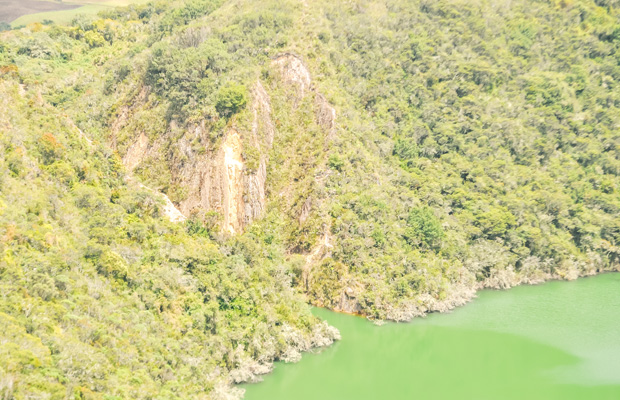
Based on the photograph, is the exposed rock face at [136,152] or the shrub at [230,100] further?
the exposed rock face at [136,152]

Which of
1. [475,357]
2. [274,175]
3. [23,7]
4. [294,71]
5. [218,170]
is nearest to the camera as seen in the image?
[475,357]

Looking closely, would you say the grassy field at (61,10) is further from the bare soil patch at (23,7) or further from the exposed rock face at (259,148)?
the exposed rock face at (259,148)

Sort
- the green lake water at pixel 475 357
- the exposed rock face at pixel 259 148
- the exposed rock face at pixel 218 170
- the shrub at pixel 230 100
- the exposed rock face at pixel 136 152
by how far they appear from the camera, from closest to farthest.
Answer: the green lake water at pixel 475 357
the exposed rock face at pixel 218 170
the exposed rock face at pixel 259 148
the shrub at pixel 230 100
the exposed rock face at pixel 136 152

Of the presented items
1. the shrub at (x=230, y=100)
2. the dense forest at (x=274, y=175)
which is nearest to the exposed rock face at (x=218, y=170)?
the dense forest at (x=274, y=175)

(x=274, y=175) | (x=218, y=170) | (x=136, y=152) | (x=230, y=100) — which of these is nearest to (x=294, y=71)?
(x=230, y=100)

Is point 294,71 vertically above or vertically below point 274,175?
above

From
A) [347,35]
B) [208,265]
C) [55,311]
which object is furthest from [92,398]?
[347,35]

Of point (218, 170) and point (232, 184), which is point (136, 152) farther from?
point (232, 184)
